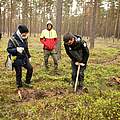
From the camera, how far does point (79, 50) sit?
22.5 ft

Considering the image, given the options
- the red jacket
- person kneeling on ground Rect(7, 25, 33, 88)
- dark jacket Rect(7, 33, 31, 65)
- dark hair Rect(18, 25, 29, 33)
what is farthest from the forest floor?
dark hair Rect(18, 25, 29, 33)

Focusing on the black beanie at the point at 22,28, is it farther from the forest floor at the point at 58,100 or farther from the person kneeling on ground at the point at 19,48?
the forest floor at the point at 58,100

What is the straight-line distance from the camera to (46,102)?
20.2ft

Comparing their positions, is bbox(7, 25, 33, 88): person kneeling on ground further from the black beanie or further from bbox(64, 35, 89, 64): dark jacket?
bbox(64, 35, 89, 64): dark jacket

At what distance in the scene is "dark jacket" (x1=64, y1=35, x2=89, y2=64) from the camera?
671 centimetres

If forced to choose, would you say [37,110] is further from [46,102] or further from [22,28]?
[22,28]

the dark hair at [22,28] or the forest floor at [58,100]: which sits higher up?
the dark hair at [22,28]

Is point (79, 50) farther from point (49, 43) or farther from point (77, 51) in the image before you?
point (49, 43)

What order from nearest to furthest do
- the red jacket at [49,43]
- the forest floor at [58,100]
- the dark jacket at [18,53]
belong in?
1. the forest floor at [58,100]
2. the dark jacket at [18,53]
3. the red jacket at [49,43]

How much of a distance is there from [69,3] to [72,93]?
45.4 metres

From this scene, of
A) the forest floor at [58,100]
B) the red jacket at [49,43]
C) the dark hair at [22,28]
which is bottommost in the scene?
the forest floor at [58,100]

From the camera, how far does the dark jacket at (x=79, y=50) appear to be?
6715mm

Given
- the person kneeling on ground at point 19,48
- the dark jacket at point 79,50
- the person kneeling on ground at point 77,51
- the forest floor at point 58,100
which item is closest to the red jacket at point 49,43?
the forest floor at point 58,100

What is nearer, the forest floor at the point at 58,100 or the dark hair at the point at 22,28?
the forest floor at the point at 58,100
